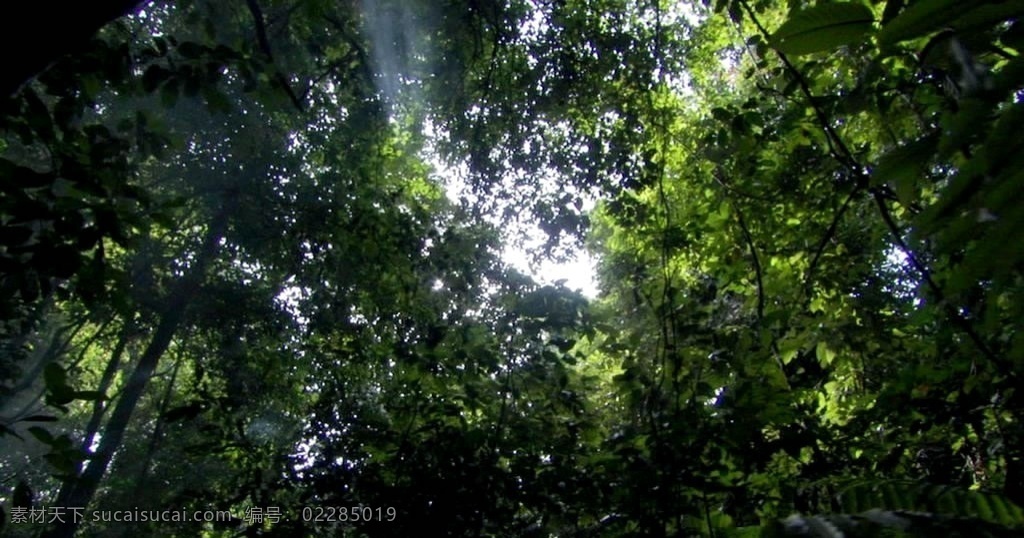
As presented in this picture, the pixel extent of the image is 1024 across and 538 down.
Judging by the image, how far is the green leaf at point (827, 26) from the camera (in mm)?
875

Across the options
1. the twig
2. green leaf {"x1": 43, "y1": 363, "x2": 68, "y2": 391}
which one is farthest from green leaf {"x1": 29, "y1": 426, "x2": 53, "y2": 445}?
the twig

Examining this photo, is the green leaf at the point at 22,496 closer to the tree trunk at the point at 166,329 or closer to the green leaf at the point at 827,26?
the green leaf at the point at 827,26

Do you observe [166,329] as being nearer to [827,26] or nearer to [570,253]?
[570,253]

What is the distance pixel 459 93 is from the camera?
5.79m

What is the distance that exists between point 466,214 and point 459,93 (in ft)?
4.15

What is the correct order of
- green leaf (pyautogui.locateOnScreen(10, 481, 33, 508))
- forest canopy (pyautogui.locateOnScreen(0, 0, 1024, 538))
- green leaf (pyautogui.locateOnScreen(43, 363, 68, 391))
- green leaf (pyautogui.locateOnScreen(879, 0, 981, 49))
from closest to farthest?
green leaf (pyautogui.locateOnScreen(879, 0, 981, 49)) < forest canopy (pyautogui.locateOnScreen(0, 0, 1024, 538)) < green leaf (pyautogui.locateOnScreen(43, 363, 68, 391)) < green leaf (pyautogui.locateOnScreen(10, 481, 33, 508))

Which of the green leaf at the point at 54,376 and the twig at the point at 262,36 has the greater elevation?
the twig at the point at 262,36

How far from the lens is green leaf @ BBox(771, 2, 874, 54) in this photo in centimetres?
88

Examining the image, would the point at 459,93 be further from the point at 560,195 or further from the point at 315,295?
the point at 315,295

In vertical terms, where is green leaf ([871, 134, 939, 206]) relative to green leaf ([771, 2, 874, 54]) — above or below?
below

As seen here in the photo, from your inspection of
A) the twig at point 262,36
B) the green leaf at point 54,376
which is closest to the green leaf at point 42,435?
the green leaf at point 54,376

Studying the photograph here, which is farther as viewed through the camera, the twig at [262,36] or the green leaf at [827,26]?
the twig at [262,36]

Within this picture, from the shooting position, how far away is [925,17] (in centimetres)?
70

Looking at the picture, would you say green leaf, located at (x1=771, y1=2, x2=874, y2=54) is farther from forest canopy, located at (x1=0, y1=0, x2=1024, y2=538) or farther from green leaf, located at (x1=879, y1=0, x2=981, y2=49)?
green leaf, located at (x1=879, y1=0, x2=981, y2=49)
